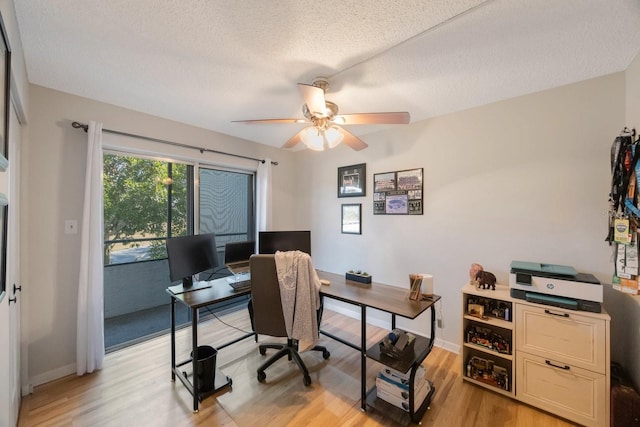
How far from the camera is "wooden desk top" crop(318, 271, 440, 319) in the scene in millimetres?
1706

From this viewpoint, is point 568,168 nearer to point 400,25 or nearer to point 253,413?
point 400,25

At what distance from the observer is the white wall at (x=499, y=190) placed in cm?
189

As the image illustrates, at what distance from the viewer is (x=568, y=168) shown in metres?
1.98

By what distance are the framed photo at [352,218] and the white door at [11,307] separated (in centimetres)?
291

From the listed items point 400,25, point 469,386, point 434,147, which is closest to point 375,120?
point 400,25

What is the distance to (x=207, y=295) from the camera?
6.61 feet

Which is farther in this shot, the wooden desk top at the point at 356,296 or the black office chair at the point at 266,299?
the black office chair at the point at 266,299

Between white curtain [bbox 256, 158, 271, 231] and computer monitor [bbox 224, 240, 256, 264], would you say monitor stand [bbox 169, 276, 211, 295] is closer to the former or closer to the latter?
computer monitor [bbox 224, 240, 256, 264]

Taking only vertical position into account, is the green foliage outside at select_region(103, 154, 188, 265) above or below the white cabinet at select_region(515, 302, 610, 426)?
above

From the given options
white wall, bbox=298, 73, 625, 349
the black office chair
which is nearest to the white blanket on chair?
the black office chair

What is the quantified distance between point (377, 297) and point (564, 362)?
1.31 meters

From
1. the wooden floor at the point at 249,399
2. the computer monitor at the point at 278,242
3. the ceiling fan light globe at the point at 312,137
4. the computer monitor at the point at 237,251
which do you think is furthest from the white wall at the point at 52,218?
the ceiling fan light globe at the point at 312,137

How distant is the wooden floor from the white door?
0.33m

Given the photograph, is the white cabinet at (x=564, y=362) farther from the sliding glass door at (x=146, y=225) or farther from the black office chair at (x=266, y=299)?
the sliding glass door at (x=146, y=225)
